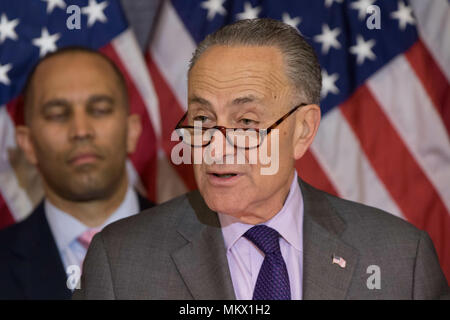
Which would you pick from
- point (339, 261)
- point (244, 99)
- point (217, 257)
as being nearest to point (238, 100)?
point (244, 99)

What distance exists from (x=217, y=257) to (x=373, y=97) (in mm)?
2036

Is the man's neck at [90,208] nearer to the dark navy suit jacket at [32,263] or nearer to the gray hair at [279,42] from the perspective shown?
the dark navy suit jacket at [32,263]

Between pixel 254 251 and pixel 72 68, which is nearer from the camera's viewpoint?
pixel 254 251

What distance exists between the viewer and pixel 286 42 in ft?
6.63

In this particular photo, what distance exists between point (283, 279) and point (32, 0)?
87.2 inches

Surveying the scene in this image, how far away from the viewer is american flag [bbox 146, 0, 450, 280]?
367 cm

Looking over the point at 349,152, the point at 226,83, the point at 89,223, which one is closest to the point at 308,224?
Result: the point at 226,83

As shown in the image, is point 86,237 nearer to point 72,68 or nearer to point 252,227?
point 72,68

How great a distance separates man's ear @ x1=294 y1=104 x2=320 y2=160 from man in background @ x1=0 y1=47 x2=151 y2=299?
1.23m

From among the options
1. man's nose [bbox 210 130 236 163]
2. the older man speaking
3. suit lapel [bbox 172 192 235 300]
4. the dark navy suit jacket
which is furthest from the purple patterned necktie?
the dark navy suit jacket

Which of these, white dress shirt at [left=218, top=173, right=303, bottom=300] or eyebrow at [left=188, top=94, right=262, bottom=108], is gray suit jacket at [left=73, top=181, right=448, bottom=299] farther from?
eyebrow at [left=188, top=94, right=262, bottom=108]

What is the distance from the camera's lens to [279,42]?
201 cm

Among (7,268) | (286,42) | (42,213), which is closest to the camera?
(286,42)
